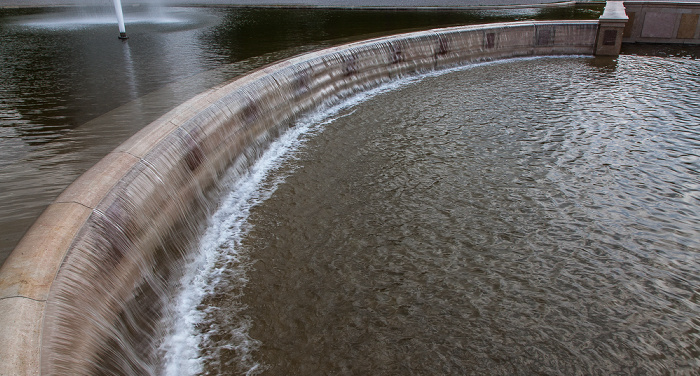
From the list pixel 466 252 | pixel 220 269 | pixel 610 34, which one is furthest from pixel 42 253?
pixel 610 34

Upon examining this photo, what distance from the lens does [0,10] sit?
17.6 meters

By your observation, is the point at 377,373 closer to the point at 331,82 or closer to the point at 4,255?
the point at 4,255

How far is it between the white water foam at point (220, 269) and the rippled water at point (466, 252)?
0.03m

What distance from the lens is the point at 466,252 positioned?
14.9ft

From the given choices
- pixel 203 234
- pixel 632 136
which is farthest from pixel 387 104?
pixel 203 234

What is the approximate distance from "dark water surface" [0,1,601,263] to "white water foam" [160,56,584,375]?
47.6 inches

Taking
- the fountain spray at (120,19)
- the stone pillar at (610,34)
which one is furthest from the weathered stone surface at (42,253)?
the stone pillar at (610,34)

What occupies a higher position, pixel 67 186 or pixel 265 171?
pixel 67 186

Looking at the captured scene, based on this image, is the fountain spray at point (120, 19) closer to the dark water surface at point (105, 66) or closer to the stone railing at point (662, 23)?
the dark water surface at point (105, 66)

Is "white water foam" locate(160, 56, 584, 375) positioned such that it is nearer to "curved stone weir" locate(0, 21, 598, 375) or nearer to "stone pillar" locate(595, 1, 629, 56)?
"curved stone weir" locate(0, 21, 598, 375)

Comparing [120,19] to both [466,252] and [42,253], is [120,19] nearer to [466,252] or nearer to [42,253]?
[42,253]

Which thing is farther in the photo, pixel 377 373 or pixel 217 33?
pixel 217 33

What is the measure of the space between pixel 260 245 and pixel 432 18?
1421 centimetres

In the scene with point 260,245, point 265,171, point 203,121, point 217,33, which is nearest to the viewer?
point 260,245
